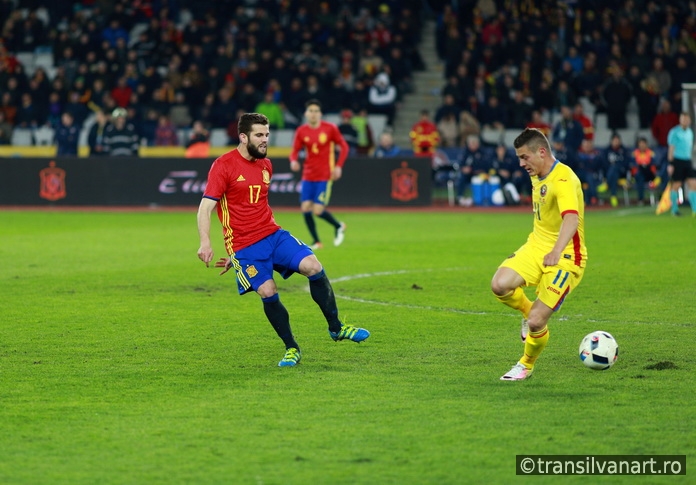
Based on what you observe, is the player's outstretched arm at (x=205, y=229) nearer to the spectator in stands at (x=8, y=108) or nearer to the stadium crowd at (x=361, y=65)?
the stadium crowd at (x=361, y=65)

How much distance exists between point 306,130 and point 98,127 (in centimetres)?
1187

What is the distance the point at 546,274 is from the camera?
25.2 feet

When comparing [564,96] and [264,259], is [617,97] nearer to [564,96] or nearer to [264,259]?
[564,96]

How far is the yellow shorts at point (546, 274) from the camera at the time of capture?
25.0 ft

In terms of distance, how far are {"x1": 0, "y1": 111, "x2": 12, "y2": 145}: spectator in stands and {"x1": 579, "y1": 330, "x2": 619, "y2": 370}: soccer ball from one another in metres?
25.9

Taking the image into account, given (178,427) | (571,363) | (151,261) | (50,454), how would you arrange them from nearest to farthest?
(50,454) → (178,427) → (571,363) → (151,261)

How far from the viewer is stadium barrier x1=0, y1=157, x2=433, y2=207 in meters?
25.5

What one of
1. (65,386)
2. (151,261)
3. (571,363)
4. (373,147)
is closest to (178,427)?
(65,386)

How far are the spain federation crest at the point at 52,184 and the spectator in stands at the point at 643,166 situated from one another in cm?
1335

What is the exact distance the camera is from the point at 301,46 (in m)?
31.6

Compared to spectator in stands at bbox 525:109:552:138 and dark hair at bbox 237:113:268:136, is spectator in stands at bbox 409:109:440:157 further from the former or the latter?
dark hair at bbox 237:113:268:136

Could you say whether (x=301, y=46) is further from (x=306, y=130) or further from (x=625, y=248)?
(x=625, y=248)

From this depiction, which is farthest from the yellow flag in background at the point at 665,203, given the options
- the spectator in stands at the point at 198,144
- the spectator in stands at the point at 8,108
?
the spectator in stands at the point at 8,108

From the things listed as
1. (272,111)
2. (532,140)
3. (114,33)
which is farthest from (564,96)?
(532,140)
